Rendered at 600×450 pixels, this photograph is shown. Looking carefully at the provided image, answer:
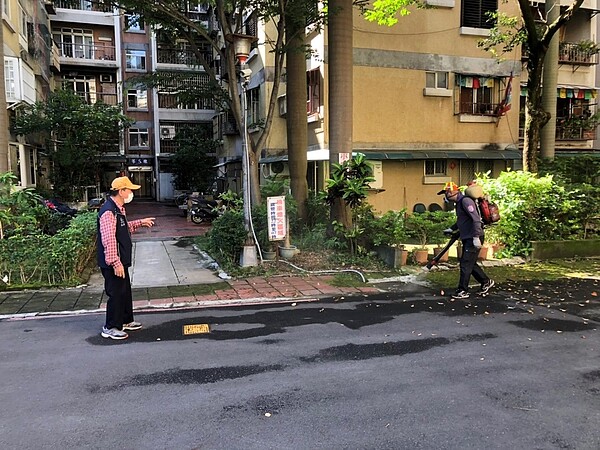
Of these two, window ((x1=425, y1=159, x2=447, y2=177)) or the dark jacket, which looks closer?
the dark jacket

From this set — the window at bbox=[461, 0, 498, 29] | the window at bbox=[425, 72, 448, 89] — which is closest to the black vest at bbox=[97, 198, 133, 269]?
the window at bbox=[425, 72, 448, 89]

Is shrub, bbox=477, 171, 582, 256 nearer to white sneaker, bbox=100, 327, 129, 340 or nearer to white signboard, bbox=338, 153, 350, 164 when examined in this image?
white signboard, bbox=338, 153, 350, 164

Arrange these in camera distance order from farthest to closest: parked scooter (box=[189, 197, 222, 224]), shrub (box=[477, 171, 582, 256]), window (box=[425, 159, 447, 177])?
parked scooter (box=[189, 197, 222, 224]) < window (box=[425, 159, 447, 177]) < shrub (box=[477, 171, 582, 256])

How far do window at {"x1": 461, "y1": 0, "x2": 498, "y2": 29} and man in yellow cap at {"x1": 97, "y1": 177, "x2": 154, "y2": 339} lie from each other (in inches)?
589

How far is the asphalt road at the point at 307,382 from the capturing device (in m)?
3.54

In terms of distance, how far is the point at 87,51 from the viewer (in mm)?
34781

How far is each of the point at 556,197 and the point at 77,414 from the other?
33.0 feet

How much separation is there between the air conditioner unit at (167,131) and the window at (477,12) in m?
24.5

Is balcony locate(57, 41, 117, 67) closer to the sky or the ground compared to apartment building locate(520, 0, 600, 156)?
closer to the sky

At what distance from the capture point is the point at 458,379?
453 centimetres

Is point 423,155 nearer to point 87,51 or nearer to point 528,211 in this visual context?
point 528,211

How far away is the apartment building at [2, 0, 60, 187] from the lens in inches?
618

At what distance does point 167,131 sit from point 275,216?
29.3 meters

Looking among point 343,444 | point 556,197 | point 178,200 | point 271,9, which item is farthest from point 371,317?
point 178,200
